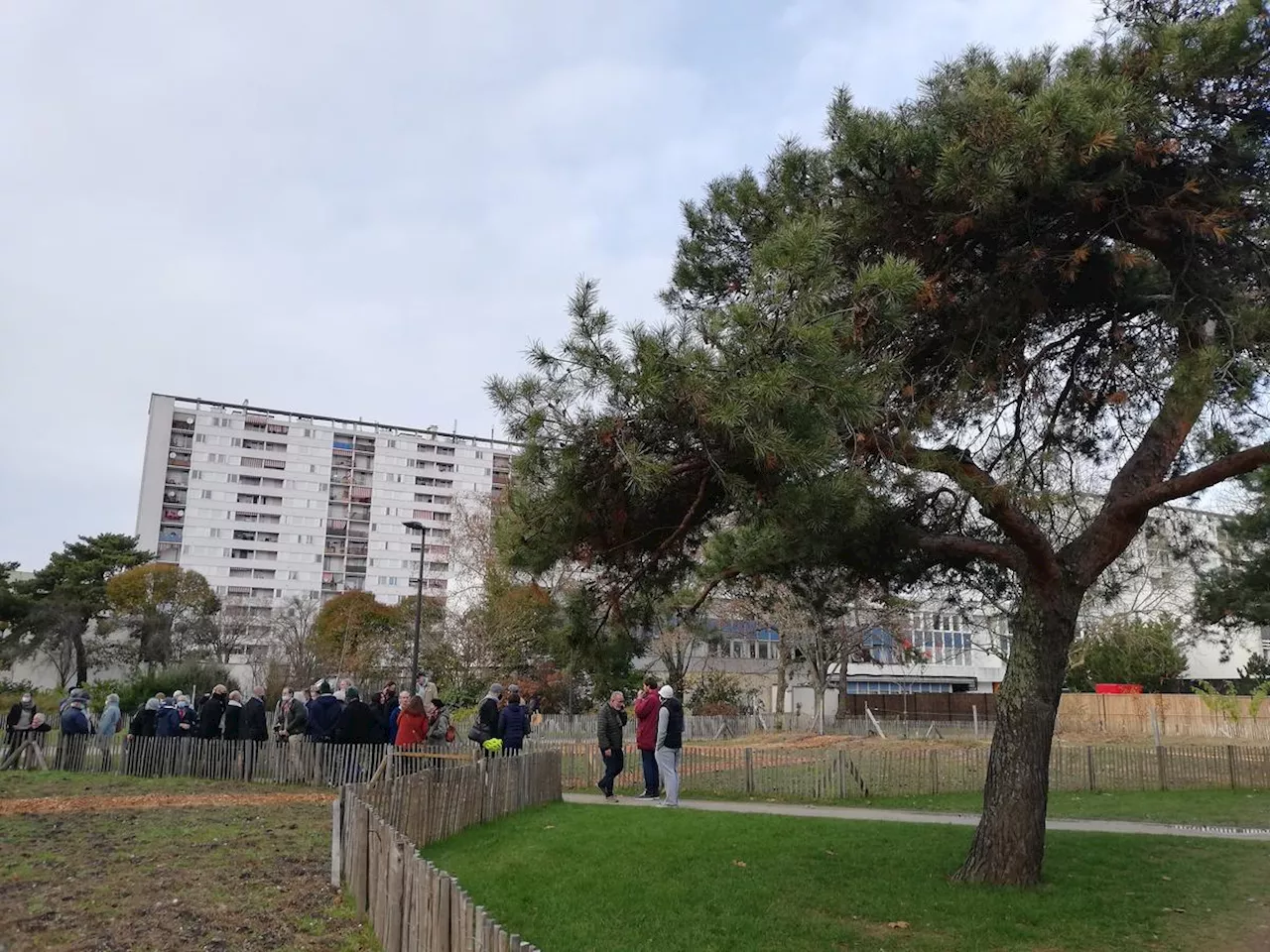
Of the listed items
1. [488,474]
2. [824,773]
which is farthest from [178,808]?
[488,474]

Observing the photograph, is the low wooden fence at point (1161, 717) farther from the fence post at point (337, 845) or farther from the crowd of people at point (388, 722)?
the fence post at point (337, 845)

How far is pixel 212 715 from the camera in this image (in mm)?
17750

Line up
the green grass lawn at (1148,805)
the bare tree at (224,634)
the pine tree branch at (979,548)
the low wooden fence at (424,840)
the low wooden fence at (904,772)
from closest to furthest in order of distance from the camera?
1. the low wooden fence at (424,840)
2. the pine tree branch at (979,548)
3. the green grass lawn at (1148,805)
4. the low wooden fence at (904,772)
5. the bare tree at (224,634)

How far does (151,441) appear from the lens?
93250 millimetres

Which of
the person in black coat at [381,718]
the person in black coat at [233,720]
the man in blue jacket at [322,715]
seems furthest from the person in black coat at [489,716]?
the person in black coat at [233,720]

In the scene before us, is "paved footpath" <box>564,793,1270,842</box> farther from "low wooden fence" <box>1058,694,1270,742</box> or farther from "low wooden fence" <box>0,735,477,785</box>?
"low wooden fence" <box>1058,694,1270,742</box>

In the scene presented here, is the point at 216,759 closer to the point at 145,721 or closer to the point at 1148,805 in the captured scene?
the point at 145,721

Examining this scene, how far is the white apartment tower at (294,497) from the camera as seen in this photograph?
94375 mm

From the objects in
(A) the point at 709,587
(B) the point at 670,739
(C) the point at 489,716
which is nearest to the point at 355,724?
(C) the point at 489,716

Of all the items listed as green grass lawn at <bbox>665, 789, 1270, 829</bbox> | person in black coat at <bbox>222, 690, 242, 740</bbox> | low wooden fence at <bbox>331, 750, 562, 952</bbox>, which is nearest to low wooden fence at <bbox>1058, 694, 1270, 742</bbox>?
green grass lawn at <bbox>665, 789, 1270, 829</bbox>

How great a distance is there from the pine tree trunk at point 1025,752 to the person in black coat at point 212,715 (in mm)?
13650

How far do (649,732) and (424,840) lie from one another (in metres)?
5.46

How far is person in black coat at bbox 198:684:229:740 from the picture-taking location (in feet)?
58.2

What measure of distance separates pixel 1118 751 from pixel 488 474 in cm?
9401
